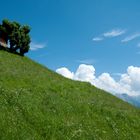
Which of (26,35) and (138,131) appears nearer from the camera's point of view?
(138,131)

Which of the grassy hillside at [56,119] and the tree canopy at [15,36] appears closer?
the grassy hillside at [56,119]

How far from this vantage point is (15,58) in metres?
69.9

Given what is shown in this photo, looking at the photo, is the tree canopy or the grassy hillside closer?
the grassy hillside

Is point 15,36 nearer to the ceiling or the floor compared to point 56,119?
nearer to the ceiling

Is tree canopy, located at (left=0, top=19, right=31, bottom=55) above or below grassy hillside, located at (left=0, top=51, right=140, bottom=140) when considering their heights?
above

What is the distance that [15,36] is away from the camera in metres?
79.2

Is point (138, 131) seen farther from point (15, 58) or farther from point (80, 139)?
point (15, 58)

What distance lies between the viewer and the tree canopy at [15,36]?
78625 millimetres

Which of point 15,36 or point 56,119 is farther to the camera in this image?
point 15,36

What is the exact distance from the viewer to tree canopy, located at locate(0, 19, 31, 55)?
258 feet

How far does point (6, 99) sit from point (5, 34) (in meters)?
50.7

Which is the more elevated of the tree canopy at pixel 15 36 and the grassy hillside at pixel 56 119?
the tree canopy at pixel 15 36

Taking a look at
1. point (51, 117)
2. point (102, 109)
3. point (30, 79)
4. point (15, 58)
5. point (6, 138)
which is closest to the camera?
point (6, 138)

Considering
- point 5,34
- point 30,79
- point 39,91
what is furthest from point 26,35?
point 39,91
